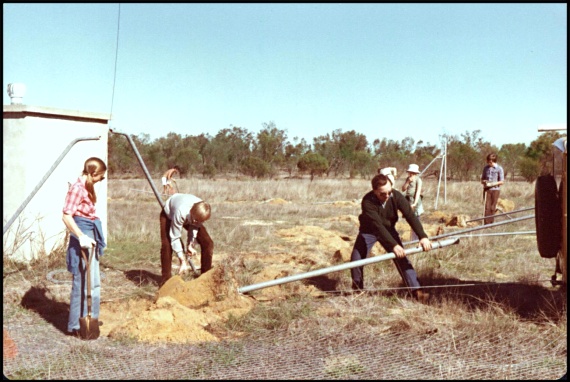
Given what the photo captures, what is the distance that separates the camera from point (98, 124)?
30.8ft

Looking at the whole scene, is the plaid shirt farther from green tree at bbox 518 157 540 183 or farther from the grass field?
green tree at bbox 518 157 540 183

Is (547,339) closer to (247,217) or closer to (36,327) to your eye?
(36,327)

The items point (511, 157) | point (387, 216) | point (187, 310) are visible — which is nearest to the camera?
point (187, 310)

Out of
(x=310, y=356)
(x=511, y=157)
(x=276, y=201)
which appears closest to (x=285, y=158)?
(x=511, y=157)

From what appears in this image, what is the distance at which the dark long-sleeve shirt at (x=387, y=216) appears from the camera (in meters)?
6.30

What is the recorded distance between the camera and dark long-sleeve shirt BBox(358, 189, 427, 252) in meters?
6.30

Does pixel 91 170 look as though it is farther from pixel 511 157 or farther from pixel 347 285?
pixel 511 157

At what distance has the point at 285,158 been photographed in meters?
56.2

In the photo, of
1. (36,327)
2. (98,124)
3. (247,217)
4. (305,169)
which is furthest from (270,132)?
(36,327)

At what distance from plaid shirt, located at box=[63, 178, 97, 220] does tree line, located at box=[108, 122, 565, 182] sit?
109ft

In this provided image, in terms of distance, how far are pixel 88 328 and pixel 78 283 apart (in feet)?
1.33

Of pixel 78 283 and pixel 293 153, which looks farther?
pixel 293 153

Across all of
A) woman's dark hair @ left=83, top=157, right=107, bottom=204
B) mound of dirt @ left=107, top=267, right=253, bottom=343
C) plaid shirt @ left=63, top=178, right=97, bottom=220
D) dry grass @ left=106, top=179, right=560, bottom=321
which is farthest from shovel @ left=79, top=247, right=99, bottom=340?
dry grass @ left=106, top=179, right=560, bottom=321

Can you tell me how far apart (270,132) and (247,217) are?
158ft
